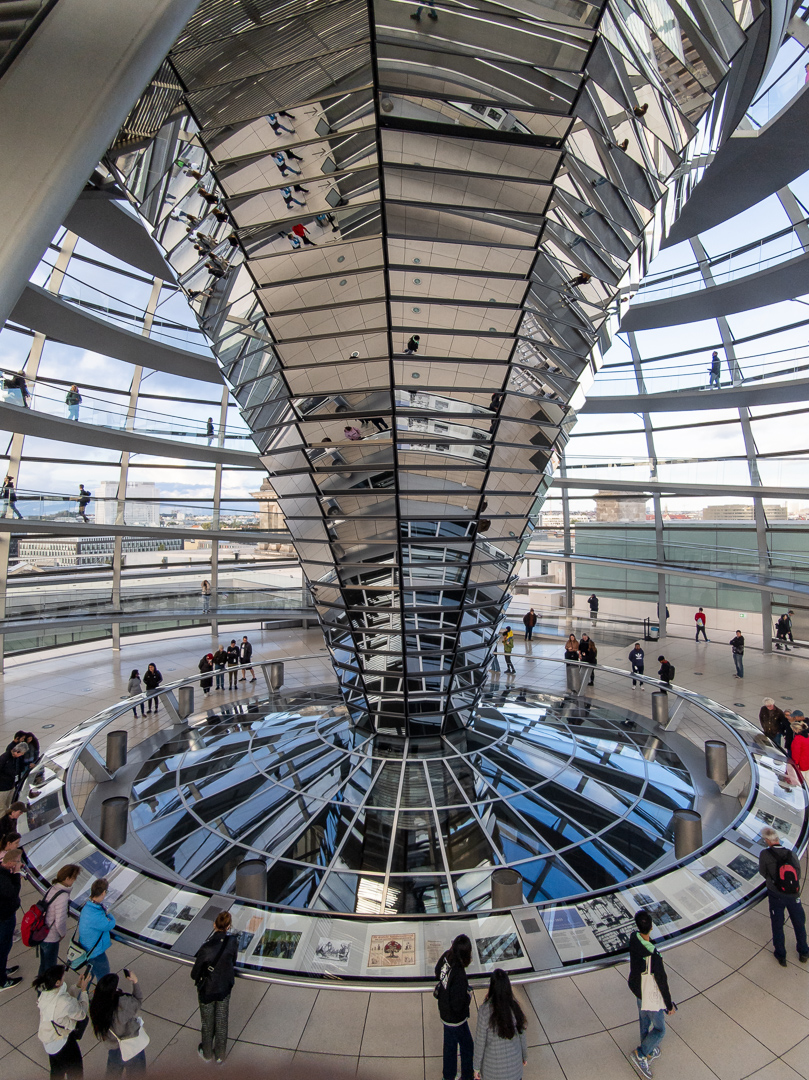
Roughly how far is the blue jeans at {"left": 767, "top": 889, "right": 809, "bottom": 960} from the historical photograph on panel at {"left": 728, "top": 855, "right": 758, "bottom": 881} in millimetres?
758

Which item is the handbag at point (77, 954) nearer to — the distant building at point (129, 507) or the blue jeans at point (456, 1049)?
the blue jeans at point (456, 1049)

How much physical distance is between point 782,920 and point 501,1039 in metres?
4.18

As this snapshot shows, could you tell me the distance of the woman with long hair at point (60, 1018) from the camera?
4.94 metres

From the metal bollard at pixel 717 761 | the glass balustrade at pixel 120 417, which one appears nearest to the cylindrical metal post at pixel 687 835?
the metal bollard at pixel 717 761

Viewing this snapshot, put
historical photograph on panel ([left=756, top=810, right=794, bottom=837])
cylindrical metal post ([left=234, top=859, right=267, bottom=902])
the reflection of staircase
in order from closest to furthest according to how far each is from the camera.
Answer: the reflection of staircase < cylindrical metal post ([left=234, top=859, right=267, bottom=902]) < historical photograph on panel ([left=756, top=810, right=794, bottom=837])

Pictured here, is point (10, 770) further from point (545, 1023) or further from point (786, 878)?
point (786, 878)

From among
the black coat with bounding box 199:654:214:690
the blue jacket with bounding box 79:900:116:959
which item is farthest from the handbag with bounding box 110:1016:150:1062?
the black coat with bounding box 199:654:214:690

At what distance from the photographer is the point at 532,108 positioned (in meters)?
7.17

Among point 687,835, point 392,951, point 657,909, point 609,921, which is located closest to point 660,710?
point 687,835

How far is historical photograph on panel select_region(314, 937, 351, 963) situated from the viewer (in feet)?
21.2

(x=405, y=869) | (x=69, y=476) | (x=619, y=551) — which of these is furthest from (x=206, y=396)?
(x=405, y=869)

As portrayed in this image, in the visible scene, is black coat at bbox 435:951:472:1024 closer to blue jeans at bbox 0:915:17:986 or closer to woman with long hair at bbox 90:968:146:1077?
woman with long hair at bbox 90:968:146:1077

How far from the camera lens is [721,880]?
302 inches

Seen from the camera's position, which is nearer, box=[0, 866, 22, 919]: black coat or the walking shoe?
the walking shoe
